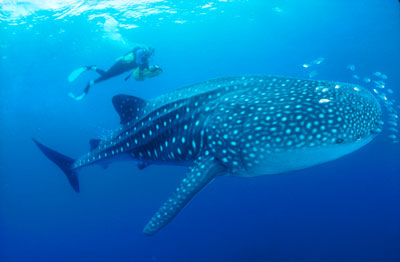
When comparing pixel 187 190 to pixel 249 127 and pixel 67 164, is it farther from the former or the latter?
pixel 67 164

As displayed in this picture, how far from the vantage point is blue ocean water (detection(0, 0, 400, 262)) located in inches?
581

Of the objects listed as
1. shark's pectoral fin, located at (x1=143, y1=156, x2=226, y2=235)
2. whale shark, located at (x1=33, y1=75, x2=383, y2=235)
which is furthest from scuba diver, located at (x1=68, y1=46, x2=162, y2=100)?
shark's pectoral fin, located at (x1=143, y1=156, x2=226, y2=235)

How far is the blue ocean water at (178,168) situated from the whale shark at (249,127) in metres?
2.60

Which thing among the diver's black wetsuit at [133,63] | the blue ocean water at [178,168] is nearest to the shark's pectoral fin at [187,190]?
the blue ocean water at [178,168]

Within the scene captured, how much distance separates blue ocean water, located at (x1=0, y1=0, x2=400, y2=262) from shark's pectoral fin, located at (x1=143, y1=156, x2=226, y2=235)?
3.67 metres

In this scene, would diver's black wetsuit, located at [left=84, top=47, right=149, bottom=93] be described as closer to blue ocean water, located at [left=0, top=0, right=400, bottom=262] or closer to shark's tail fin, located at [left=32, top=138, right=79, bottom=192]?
blue ocean water, located at [left=0, top=0, right=400, bottom=262]

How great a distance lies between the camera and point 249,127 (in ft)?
13.5

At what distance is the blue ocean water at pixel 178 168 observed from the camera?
1477 cm

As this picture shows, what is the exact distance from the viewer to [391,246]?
562 inches

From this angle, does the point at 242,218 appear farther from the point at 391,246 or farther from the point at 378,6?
the point at 378,6

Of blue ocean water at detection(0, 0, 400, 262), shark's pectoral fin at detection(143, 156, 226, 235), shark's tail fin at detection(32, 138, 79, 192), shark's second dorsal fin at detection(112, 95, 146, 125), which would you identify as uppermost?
shark's second dorsal fin at detection(112, 95, 146, 125)

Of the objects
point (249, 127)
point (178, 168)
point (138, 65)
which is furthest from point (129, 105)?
point (178, 168)

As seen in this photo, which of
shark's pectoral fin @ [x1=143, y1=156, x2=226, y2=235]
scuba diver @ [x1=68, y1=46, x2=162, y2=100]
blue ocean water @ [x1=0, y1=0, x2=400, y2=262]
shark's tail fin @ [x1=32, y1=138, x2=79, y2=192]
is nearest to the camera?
shark's pectoral fin @ [x1=143, y1=156, x2=226, y2=235]

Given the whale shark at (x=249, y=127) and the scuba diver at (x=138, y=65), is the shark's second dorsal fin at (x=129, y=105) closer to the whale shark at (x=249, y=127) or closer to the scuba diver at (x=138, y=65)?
the whale shark at (x=249, y=127)
